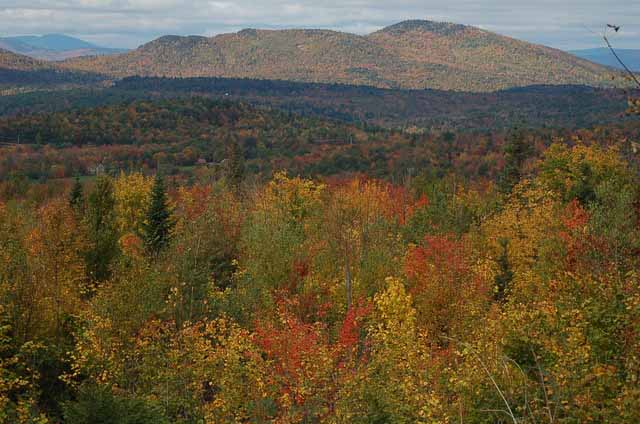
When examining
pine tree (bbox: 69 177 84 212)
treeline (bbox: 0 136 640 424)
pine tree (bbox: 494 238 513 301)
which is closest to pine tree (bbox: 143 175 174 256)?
treeline (bbox: 0 136 640 424)

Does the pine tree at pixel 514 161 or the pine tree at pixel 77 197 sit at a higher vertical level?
the pine tree at pixel 514 161

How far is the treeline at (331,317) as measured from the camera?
50.3 ft

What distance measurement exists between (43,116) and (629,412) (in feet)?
520

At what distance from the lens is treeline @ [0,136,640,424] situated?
50.3 feet

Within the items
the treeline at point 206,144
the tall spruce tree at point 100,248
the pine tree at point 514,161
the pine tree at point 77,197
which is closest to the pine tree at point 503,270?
the tall spruce tree at point 100,248

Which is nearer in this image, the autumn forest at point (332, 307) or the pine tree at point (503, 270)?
the autumn forest at point (332, 307)

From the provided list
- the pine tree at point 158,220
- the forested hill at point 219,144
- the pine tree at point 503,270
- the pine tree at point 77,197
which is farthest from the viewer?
the forested hill at point 219,144

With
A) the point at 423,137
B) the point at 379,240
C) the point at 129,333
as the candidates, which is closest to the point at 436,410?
the point at 129,333

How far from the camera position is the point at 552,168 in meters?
50.1

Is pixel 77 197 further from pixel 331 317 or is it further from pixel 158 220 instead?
pixel 331 317

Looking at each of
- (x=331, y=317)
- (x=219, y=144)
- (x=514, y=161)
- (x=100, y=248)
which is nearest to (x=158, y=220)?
(x=100, y=248)

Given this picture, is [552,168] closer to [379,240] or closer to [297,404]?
[379,240]

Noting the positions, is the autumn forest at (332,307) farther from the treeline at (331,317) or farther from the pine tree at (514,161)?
the pine tree at (514,161)

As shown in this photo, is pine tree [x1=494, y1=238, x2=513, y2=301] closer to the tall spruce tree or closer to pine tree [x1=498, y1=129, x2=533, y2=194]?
the tall spruce tree
